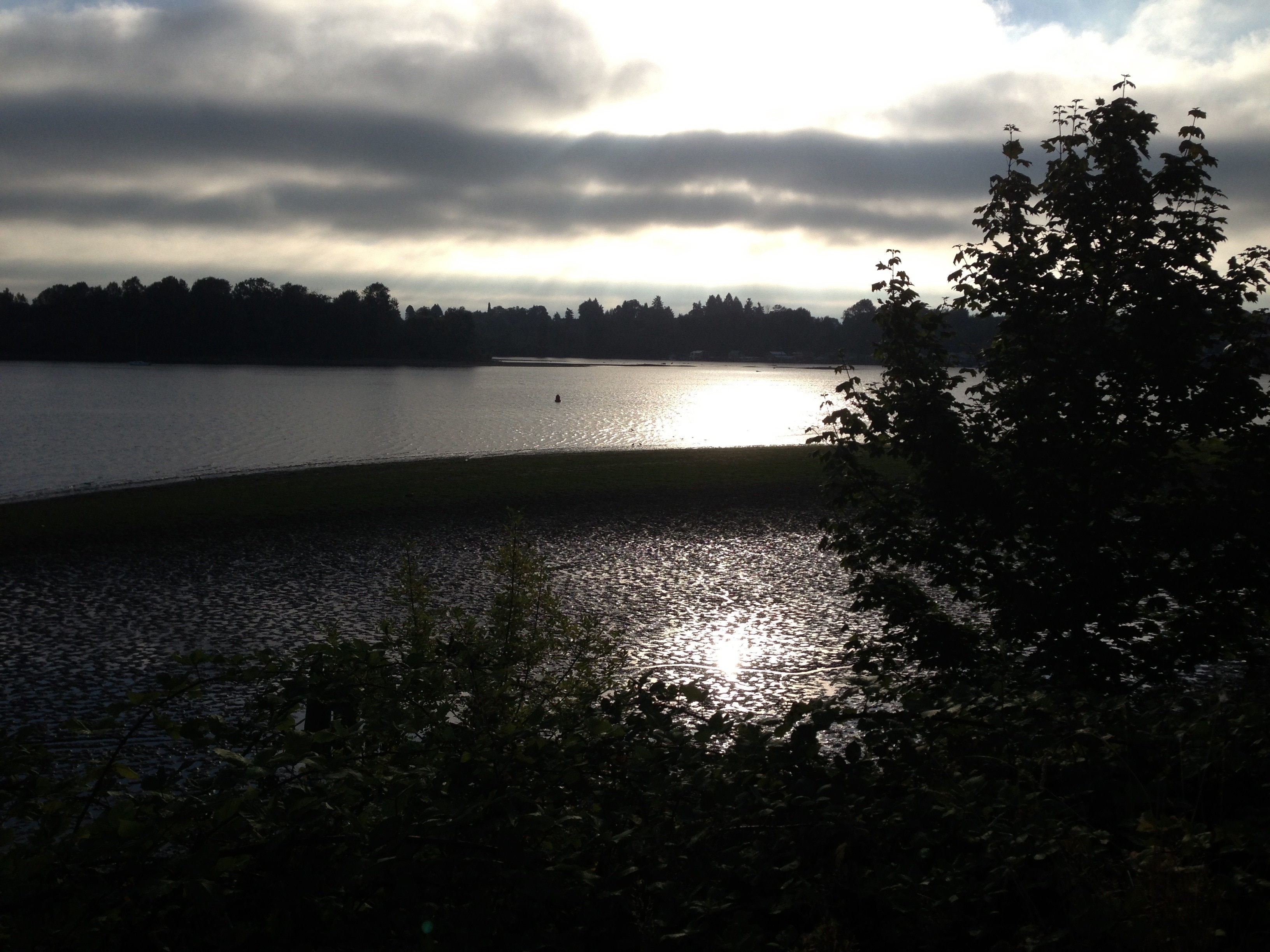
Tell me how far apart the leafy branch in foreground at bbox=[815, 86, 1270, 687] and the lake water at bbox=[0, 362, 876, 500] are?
1.35 metres

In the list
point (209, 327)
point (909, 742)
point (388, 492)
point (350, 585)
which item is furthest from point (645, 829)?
point (209, 327)

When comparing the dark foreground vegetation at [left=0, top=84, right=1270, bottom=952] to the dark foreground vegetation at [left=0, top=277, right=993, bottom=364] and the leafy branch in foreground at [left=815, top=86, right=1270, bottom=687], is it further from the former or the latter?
the dark foreground vegetation at [left=0, top=277, right=993, bottom=364]

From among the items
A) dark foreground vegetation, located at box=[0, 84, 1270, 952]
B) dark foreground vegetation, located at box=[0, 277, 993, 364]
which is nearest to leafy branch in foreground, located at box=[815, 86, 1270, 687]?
dark foreground vegetation, located at box=[0, 84, 1270, 952]

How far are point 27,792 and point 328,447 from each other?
146ft

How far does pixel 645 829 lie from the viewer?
4.80 m

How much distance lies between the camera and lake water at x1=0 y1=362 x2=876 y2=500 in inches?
1626

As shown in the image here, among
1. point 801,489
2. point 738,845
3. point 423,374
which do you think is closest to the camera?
point 738,845

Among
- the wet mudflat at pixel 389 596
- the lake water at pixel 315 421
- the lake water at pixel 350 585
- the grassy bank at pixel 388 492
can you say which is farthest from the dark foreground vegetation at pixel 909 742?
the grassy bank at pixel 388 492

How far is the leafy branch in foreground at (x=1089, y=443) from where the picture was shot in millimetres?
7285

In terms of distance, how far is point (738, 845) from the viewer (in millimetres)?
4816

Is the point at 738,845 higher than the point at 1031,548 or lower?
lower

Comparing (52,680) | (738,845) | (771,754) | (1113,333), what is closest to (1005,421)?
(1113,333)

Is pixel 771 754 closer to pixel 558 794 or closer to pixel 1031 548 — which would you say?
pixel 558 794

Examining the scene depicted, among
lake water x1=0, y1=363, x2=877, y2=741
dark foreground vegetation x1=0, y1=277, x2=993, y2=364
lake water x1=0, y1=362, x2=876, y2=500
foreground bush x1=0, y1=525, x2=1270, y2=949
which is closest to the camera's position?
foreground bush x1=0, y1=525, x2=1270, y2=949
